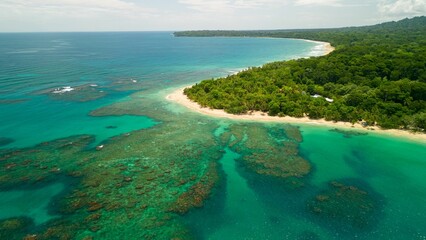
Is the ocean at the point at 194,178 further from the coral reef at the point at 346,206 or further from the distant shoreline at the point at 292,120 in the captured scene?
the distant shoreline at the point at 292,120

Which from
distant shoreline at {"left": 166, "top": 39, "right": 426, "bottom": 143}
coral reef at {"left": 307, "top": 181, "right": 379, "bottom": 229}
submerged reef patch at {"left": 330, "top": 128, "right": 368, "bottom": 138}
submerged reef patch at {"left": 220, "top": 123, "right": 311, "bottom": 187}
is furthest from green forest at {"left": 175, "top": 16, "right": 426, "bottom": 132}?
coral reef at {"left": 307, "top": 181, "right": 379, "bottom": 229}

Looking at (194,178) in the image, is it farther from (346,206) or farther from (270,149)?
(346,206)

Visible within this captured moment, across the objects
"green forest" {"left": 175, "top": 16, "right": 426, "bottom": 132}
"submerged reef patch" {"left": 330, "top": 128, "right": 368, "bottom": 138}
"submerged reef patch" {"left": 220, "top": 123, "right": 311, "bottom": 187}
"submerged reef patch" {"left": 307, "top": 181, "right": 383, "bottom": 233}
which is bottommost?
"submerged reef patch" {"left": 307, "top": 181, "right": 383, "bottom": 233}

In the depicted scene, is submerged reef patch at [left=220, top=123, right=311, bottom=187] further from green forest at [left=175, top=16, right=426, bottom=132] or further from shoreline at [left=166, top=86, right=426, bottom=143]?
green forest at [left=175, top=16, right=426, bottom=132]

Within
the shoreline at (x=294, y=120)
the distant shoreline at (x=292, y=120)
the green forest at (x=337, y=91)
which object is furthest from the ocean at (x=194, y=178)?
the green forest at (x=337, y=91)

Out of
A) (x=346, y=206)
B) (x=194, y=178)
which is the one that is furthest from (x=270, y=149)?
(x=346, y=206)

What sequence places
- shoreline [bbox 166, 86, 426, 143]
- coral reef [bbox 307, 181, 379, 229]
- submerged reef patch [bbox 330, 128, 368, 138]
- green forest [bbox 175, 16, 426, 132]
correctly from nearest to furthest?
coral reef [bbox 307, 181, 379, 229] < shoreline [bbox 166, 86, 426, 143] < submerged reef patch [bbox 330, 128, 368, 138] < green forest [bbox 175, 16, 426, 132]

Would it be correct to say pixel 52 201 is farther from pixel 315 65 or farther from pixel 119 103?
pixel 315 65
